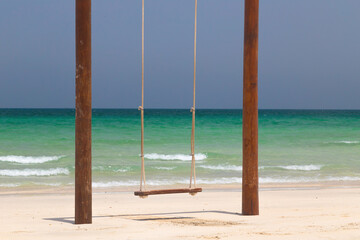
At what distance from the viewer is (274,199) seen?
892cm

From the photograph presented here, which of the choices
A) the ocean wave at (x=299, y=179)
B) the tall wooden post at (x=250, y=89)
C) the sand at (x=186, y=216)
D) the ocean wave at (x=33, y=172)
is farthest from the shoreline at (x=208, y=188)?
the tall wooden post at (x=250, y=89)

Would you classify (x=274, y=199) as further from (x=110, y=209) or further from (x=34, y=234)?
(x=34, y=234)

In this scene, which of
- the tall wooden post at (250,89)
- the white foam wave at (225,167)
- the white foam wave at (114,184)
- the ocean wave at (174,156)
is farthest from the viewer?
the ocean wave at (174,156)

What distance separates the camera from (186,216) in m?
6.79

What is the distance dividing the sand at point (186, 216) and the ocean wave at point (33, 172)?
359cm

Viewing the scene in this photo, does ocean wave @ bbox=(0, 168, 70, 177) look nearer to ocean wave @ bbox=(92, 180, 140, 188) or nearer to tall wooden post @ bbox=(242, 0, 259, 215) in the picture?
ocean wave @ bbox=(92, 180, 140, 188)

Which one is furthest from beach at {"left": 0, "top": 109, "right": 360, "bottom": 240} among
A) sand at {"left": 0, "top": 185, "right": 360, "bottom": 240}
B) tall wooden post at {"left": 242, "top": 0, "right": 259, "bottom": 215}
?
tall wooden post at {"left": 242, "top": 0, "right": 259, "bottom": 215}

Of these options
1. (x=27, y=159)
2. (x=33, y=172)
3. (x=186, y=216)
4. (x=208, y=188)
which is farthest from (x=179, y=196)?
(x=27, y=159)

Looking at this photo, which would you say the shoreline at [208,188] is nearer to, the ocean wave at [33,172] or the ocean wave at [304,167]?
the ocean wave at [33,172]

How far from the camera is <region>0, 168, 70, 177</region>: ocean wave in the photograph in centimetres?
1367

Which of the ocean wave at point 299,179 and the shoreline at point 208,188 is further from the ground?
the shoreline at point 208,188

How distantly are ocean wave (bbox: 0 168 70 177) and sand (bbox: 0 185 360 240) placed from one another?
11.8 ft

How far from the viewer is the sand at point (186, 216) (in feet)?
17.9

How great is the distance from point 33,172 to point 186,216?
821 centimetres
